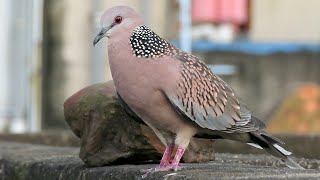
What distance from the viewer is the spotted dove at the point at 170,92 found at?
4004 millimetres

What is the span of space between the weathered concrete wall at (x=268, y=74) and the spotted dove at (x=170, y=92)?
358 inches

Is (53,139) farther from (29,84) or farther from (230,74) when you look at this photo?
(230,74)

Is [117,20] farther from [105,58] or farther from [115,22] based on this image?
[105,58]

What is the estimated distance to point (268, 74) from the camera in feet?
44.9

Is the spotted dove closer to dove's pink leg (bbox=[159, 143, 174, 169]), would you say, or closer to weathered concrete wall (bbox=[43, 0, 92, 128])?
dove's pink leg (bbox=[159, 143, 174, 169])

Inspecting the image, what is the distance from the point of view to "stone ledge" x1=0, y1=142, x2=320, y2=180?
3.80 meters

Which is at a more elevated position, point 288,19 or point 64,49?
point 64,49

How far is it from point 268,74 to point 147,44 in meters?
9.70

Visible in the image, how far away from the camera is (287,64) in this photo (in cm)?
1377

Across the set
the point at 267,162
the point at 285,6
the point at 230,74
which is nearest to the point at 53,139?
the point at 267,162

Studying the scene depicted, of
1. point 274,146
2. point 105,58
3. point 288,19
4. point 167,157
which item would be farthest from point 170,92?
point 288,19

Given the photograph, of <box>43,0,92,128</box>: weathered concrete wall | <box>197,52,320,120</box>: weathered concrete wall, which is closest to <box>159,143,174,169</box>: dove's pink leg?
<box>43,0,92,128</box>: weathered concrete wall

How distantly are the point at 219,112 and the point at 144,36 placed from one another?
0.44 m

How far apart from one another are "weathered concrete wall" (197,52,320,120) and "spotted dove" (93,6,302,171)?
29.9ft
